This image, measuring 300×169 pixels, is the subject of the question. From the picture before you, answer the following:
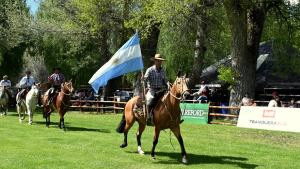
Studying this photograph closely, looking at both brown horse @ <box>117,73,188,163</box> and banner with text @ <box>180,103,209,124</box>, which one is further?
banner with text @ <box>180,103,209,124</box>

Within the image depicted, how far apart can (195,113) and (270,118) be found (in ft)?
17.9

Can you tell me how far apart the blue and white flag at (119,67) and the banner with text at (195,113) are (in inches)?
475

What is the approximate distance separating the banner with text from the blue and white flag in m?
12.1

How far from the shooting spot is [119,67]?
1449cm

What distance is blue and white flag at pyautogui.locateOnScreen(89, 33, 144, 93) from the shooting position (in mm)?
14441

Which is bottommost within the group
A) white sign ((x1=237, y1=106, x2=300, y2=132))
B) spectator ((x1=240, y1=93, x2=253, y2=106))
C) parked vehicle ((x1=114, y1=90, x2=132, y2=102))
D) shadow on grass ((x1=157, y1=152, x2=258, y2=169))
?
shadow on grass ((x1=157, y1=152, x2=258, y2=169))

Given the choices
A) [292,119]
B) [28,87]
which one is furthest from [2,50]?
[292,119]

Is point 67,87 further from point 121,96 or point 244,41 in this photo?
point 121,96

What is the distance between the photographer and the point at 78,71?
57.4 m

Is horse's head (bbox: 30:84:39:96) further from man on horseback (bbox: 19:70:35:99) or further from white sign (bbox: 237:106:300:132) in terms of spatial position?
white sign (bbox: 237:106:300:132)

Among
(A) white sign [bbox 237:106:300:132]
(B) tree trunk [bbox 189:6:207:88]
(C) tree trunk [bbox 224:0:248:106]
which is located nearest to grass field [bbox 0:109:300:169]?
(A) white sign [bbox 237:106:300:132]

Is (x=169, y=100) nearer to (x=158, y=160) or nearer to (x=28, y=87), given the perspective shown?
(x=158, y=160)

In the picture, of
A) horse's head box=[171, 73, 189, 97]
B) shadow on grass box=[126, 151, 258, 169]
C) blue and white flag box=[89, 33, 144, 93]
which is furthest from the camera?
blue and white flag box=[89, 33, 144, 93]

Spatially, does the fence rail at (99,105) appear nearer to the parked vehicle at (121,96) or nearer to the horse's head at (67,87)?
the parked vehicle at (121,96)
